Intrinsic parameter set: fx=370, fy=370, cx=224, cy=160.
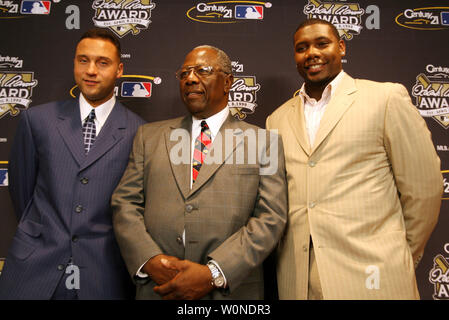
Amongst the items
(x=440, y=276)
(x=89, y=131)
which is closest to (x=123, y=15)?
(x=89, y=131)

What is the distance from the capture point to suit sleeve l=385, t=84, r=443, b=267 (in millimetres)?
1759

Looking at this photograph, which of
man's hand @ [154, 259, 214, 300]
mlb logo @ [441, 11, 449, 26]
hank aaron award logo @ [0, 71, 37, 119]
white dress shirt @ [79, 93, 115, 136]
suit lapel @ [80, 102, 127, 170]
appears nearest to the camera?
man's hand @ [154, 259, 214, 300]

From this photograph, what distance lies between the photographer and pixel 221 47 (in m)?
2.65

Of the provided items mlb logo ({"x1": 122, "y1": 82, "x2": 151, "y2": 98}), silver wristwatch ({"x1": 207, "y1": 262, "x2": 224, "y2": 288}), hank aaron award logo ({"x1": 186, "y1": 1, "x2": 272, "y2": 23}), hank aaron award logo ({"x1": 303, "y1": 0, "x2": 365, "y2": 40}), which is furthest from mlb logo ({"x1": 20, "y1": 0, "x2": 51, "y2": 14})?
silver wristwatch ({"x1": 207, "y1": 262, "x2": 224, "y2": 288})

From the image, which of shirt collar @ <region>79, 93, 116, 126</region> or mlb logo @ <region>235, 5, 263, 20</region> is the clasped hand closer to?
shirt collar @ <region>79, 93, 116, 126</region>

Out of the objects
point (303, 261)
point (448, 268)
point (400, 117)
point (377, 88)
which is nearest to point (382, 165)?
point (400, 117)

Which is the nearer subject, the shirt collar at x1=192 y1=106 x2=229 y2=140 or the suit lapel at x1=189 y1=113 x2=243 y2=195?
the suit lapel at x1=189 y1=113 x2=243 y2=195

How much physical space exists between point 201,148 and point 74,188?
67 centimetres

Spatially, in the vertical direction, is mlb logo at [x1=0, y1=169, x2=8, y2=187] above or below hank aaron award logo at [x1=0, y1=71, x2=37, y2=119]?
below

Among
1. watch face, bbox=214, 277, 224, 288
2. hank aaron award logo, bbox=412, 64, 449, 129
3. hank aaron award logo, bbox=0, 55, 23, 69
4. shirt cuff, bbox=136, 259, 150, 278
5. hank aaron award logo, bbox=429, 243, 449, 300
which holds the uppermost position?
hank aaron award logo, bbox=0, 55, 23, 69

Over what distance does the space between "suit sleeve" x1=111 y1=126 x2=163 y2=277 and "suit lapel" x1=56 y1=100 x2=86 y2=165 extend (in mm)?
259

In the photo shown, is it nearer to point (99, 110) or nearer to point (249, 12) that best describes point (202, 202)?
point (99, 110)

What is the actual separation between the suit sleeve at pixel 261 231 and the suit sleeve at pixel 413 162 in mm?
543

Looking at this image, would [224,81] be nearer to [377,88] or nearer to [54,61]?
[377,88]
